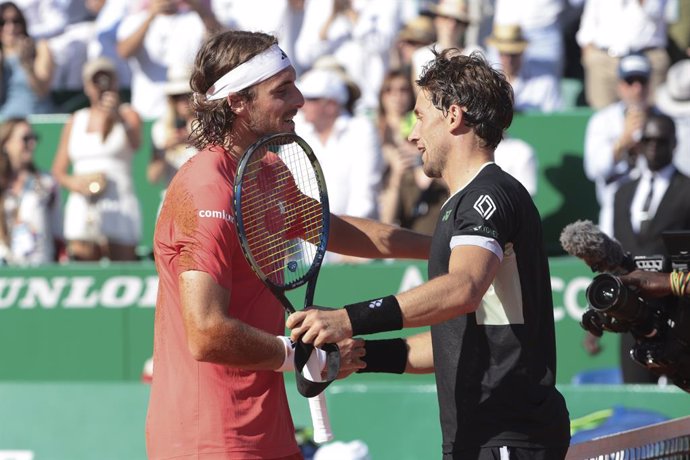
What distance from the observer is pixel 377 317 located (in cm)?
331

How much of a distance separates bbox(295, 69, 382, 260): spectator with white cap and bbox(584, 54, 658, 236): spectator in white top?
5.15 ft

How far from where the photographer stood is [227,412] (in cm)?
359

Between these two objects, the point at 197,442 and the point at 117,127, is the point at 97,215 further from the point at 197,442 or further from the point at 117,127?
the point at 197,442

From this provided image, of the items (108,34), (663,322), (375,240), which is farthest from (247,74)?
(108,34)

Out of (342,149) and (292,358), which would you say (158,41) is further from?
(292,358)

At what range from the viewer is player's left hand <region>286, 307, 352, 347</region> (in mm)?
3299

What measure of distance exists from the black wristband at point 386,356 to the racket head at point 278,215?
0.31 metres

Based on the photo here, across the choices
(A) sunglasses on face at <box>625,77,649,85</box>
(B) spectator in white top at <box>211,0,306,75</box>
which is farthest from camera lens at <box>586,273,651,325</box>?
(B) spectator in white top at <box>211,0,306,75</box>

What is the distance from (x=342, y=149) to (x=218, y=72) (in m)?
4.96

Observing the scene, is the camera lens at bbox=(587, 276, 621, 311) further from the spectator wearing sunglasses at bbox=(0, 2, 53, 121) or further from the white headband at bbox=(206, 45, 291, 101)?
the spectator wearing sunglasses at bbox=(0, 2, 53, 121)

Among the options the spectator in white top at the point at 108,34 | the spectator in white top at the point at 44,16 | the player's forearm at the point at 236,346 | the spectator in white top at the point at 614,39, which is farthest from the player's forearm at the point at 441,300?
the spectator in white top at the point at 44,16

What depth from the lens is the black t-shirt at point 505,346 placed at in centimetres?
350

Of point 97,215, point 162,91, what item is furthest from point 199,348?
point 162,91

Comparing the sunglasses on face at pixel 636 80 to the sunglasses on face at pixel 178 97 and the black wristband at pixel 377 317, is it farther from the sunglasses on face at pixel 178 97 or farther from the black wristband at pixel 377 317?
the black wristband at pixel 377 317
